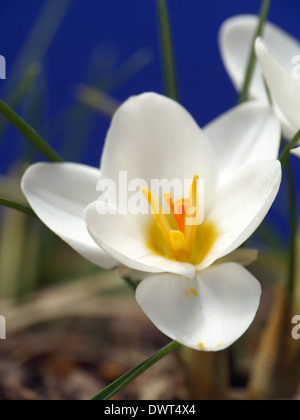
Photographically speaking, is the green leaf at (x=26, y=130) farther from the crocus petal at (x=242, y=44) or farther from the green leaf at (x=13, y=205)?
the crocus petal at (x=242, y=44)

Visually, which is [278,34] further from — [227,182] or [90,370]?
[90,370]

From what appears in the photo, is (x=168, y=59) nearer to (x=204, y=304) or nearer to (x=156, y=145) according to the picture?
(x=156, y=145)

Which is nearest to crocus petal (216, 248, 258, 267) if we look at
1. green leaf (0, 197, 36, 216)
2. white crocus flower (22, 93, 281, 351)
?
white crocus flower (22, 93, 281, 351)

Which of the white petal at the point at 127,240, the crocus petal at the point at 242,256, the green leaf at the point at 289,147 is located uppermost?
the green leaf at the point at 289,147

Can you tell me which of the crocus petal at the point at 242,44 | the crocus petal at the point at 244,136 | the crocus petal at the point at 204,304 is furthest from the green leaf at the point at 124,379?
the crocus petal at the point at 242,44

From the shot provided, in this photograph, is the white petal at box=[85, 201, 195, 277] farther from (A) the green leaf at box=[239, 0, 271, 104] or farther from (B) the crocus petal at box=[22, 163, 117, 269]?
(A) the green leaf at box=[239, 0, 271, 104]

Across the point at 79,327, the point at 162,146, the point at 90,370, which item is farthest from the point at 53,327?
the point at 162,146

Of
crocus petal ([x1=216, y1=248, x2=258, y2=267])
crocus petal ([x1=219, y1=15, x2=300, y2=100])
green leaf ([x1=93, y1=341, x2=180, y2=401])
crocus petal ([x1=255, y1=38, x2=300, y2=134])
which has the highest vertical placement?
crocus petal ([x1=219, y1=15, x2=300, y2=100])

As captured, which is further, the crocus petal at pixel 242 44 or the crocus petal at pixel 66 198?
the crocus petal at pixel 242 44
